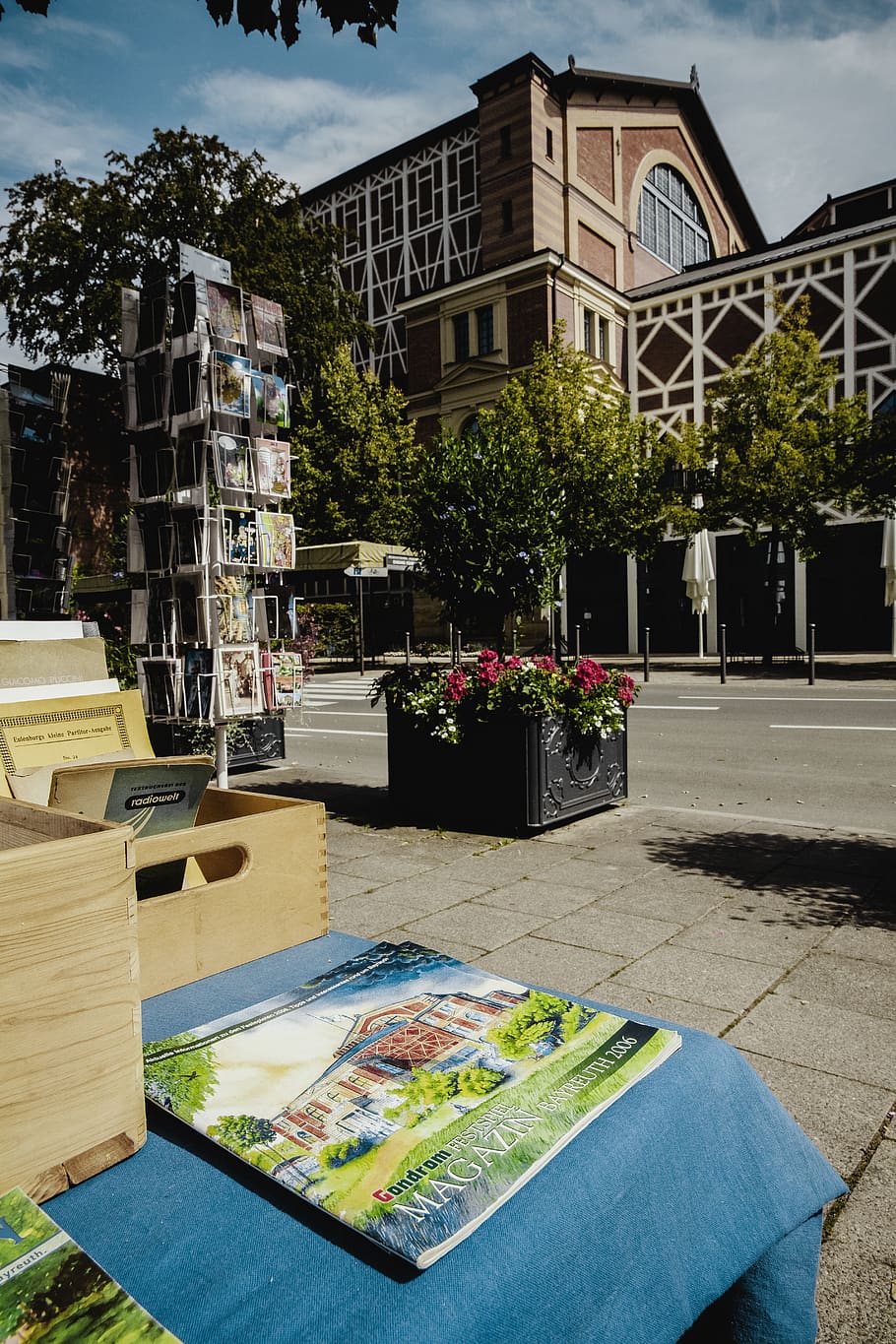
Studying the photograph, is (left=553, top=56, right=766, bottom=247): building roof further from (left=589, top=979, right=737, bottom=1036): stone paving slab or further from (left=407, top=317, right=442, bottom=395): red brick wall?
(left=589, top=979, right=737, bottom=1036): stone paving slab

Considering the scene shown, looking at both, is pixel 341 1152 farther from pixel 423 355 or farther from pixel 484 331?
pixel 423 355

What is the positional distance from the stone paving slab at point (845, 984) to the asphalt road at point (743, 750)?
10.1 ft

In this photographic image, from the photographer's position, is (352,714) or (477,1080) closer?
(477,1080)

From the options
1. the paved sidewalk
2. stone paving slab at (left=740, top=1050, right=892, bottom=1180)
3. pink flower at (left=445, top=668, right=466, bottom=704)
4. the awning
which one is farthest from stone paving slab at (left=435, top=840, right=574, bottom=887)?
the awning

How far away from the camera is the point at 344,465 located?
3061cm

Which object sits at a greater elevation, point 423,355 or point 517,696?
point 423,355

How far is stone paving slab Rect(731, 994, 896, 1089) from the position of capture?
2.91m

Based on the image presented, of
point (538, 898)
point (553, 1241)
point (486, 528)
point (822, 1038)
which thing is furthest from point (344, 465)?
point (553, 1241)

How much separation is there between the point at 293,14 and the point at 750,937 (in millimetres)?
4457

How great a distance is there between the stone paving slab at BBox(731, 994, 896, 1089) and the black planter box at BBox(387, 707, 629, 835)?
307cm

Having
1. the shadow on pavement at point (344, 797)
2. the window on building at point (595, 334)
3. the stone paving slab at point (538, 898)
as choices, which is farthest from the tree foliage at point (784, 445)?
the stone paving slab at point (538, 898)

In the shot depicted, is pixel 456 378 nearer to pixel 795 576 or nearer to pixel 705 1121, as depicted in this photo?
pixel 795 576

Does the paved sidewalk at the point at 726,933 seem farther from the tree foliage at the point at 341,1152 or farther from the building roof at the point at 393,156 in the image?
the building roof at the point at 393,156

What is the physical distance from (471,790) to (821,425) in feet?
62.5
